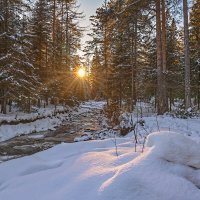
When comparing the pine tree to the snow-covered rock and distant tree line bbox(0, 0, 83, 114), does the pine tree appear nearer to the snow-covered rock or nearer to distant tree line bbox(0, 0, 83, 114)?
distant tree line bbox(0, 0, 83, 114)

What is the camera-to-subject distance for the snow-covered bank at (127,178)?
8.94 ft

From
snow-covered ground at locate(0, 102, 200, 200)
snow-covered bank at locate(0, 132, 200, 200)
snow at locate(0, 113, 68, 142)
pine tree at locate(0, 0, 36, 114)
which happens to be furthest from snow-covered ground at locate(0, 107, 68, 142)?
snow-covered bank at locate(0, 132, 200, 200)

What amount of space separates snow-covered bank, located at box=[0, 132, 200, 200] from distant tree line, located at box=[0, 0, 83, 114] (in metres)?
12.5

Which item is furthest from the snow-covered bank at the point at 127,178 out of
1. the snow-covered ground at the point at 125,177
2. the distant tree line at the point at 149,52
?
the distant tree line at the point at 149,52

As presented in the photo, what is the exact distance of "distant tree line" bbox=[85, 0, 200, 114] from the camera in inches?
576

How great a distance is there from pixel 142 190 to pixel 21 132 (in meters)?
13.5

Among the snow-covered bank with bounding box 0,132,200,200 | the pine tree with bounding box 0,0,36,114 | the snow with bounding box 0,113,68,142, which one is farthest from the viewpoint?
the pine tree with bounding box 0,0,36,114

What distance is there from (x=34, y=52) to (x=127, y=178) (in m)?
23.3

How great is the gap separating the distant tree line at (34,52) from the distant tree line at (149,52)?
4.06 m

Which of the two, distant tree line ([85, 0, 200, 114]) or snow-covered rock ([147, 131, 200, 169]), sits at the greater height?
distant tree line ([85, 0, 200, 114])

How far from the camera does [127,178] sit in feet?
9.33

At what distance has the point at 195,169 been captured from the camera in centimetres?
346

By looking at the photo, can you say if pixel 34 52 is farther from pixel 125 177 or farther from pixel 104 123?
pixel 125 177

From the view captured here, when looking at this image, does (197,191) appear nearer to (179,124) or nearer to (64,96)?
(179,124)
